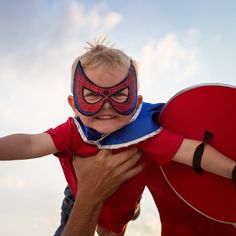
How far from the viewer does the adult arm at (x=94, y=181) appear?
3.35 metres

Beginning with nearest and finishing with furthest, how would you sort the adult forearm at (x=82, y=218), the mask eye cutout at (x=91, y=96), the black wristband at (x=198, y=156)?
the black wristband at (x=198, y=156) → the mask eye cutout at (x=91, y=96) → the adult forearm at (x=82, y=218)

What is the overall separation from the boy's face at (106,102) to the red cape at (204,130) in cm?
49

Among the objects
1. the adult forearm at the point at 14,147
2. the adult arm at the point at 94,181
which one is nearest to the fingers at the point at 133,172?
the adult arm at the point at 94,181

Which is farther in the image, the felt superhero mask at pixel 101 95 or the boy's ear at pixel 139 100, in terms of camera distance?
the boy's ear at pixel 139 100

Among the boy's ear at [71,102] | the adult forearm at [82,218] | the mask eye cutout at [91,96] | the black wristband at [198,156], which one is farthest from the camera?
the adult forearm at [82,218]

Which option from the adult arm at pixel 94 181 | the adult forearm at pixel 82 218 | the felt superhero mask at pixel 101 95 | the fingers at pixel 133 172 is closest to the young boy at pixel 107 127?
the felt superhero mask at pixel 101 95

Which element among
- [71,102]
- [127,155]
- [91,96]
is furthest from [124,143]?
[71,102]

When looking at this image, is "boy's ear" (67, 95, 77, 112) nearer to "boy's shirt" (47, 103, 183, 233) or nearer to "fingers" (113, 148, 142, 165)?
"boy's shirt" (47, 103, 183, 233)

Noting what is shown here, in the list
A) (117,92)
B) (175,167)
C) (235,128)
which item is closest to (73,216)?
(175,167)

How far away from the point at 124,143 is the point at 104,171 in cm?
44

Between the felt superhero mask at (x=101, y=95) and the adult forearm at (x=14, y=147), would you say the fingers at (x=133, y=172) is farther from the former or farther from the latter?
the adult forearm at (x=14, y=147)

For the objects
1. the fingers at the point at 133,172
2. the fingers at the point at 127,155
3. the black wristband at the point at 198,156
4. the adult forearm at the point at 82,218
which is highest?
the black wristband at the point at 198,156

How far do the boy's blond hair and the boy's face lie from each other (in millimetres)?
42

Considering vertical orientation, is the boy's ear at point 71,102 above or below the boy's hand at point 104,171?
above
